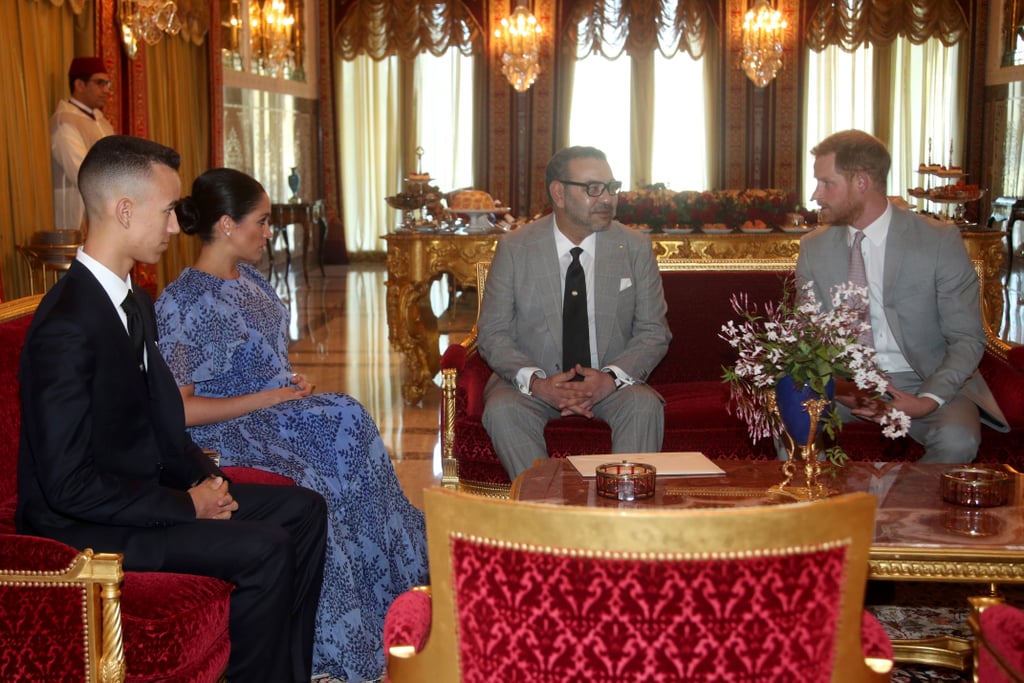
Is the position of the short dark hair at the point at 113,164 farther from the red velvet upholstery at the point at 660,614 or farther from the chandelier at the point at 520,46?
the chandelier at the point at 520,46

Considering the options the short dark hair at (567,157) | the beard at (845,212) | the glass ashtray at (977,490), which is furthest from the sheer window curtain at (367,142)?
the glass ashtray at (977,490)

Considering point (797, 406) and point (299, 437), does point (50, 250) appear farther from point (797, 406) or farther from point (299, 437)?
point (797, 406)

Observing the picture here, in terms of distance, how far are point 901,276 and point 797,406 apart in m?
1.33

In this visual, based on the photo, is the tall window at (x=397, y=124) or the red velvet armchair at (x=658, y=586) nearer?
the red velvet armchair at (x=658, y=586)

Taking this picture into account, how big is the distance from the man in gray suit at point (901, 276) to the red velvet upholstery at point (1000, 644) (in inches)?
73.1

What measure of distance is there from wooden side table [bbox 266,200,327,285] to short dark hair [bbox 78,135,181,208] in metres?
8.79

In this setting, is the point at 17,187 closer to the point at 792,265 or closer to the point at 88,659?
the point at 792,265

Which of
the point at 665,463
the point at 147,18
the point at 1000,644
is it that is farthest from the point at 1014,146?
the point at 1000,644

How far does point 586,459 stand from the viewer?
3.27 meters

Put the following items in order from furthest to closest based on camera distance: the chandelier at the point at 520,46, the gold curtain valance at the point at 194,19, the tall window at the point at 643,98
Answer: the tall window at the point at 643,98 → the chandelier at the point at 520,46 → the gold curtain valance at the point at 194,19

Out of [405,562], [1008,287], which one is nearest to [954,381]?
[405,562]

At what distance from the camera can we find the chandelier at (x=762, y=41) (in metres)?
12.4

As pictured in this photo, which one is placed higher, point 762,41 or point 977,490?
point 762,41

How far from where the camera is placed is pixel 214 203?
3.42 metres
